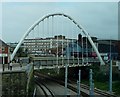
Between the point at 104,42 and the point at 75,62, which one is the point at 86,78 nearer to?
the point at 75,62

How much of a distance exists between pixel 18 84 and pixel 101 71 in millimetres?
38454

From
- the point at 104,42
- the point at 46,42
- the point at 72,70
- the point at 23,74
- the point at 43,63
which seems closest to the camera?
the point at 23,74

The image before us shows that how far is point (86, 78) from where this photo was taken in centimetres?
6569

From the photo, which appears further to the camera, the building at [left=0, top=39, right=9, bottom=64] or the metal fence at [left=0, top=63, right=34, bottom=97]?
the building at [left=0, top=39, right=9, bottom=64]

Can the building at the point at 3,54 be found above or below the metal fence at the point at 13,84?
above

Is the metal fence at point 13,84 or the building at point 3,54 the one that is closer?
the metal fence at point 13,84

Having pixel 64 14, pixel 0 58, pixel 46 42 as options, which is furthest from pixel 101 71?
pixel 46 42

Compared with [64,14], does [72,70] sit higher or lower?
lower

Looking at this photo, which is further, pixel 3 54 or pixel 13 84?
pixel 3 54

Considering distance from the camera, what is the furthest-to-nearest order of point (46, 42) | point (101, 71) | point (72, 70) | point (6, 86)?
1. point (46, 42)
2. point (72, 70)
3. point (101, 71)
4. point (6, 86)

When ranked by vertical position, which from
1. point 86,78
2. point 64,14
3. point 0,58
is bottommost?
point 86,78

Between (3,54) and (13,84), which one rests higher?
(3,54)

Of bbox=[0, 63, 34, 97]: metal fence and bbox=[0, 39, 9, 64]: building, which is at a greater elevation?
bbox=[0, 39, 9, 64]: building

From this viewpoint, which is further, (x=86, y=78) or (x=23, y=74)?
(x=86, y=78)
